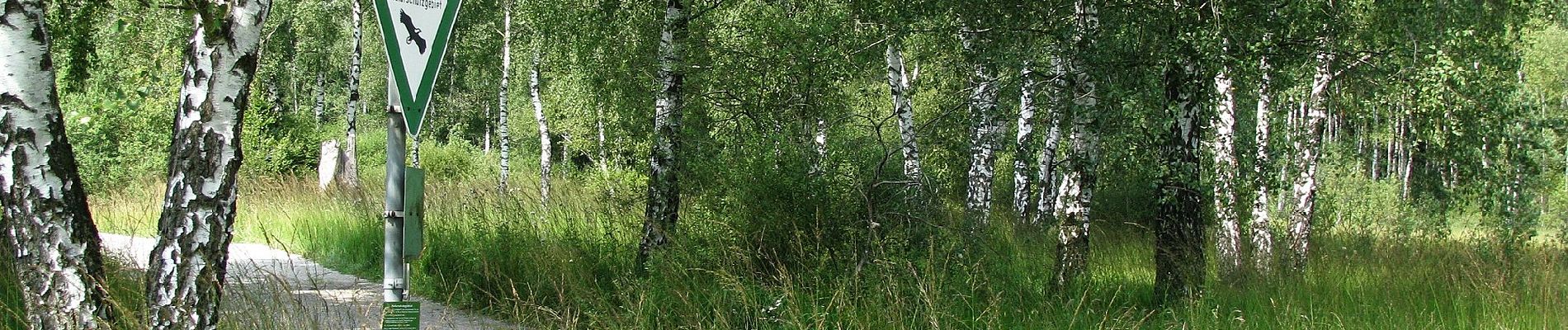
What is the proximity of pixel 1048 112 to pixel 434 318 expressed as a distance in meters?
4.20

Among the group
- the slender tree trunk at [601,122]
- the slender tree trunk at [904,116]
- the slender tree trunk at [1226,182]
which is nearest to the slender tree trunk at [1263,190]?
the slender tree trunk at [1226,182]

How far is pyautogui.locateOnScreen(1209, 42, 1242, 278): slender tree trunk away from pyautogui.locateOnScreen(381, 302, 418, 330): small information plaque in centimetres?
468

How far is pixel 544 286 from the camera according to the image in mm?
6789

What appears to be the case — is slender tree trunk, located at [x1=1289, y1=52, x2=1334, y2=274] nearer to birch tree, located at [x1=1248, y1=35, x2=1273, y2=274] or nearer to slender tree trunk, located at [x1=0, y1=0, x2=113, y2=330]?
birch tree, located at [x1=1248, y1=35, x2=1273, y2=274]

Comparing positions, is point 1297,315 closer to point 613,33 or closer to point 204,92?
point 204,92

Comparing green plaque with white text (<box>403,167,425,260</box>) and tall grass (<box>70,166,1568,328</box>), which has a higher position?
green plaque with white text (<box>403,167,425,260</box>)

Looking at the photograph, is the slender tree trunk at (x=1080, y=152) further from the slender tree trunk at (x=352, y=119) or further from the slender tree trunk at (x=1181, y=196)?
the slender tree trunk at (x=352, y=119)

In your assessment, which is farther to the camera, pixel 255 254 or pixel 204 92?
pixel 255 254

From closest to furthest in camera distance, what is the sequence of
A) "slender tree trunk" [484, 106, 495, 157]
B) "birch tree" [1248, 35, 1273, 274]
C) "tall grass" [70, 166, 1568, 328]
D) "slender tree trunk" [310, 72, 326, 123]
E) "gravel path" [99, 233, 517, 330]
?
1. "gravel path" [99, 233, 517, 330]
2. "tall grass" [70, 166, 1568, 328]
3. "birch tree" [1248, 35, 1273, 274]
4. "slender tree trunk" [310, 72, 326, 123]
5. "slender tree trunk" [484, 106, 495, 157]

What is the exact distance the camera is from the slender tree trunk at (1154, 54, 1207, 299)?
6.30 meters

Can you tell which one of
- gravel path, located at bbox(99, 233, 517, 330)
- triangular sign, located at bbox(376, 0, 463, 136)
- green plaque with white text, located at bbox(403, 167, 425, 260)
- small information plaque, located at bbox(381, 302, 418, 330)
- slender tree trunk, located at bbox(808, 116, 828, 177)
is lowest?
gravel path, located at bbox(99, 233, 517, 330)

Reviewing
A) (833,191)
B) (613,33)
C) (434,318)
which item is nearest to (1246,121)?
(613,33)

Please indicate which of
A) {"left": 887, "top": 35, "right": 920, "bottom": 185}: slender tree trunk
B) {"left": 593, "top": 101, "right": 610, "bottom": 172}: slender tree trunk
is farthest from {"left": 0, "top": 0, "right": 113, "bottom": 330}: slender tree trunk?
{"left": 593, "top": 101, "right": 610, "bottom": 172}: slender tree trunk

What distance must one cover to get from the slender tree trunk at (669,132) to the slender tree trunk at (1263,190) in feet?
11.3
